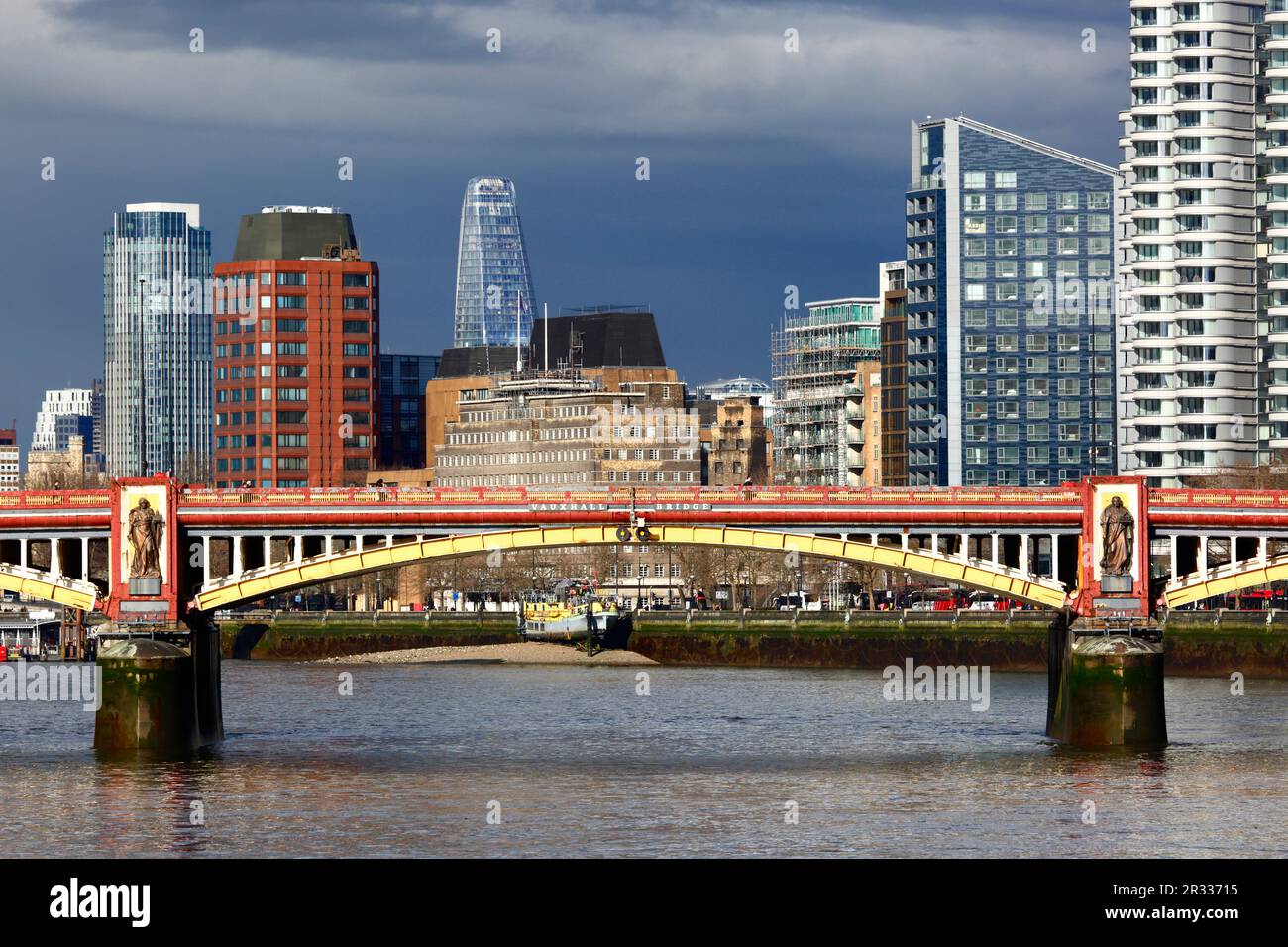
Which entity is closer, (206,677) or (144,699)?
(144,699)

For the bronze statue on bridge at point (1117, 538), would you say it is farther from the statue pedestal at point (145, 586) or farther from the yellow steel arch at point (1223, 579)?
the statue pedestal at point (145, 586)

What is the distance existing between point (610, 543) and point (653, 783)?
495 inches

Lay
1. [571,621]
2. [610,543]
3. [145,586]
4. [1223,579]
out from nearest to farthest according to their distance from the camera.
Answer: [145,586] < [610,543] < [1223,579] < [571,621]

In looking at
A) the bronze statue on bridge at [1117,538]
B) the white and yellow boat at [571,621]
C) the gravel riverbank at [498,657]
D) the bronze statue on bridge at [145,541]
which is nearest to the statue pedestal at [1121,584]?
the bronze statue on bridge at [1117,538]

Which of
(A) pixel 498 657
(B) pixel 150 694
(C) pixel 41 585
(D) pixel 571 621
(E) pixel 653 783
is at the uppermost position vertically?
(C) pixel 41 585

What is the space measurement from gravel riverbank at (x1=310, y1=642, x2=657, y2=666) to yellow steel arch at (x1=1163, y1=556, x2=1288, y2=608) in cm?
6934

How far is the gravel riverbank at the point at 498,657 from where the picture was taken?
15488cm

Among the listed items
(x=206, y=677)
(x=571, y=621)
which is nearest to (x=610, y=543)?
(x=206, y=677)

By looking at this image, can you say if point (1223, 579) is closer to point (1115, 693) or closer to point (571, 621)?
point (1115, 693)

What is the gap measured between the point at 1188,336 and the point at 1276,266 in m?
7.08

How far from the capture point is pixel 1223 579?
86188mm
